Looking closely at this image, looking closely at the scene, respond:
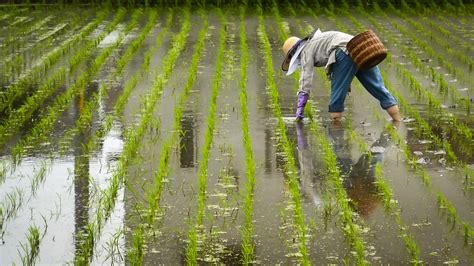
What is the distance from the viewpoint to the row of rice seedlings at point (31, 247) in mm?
5230

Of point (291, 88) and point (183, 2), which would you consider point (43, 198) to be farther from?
point (183, 2)

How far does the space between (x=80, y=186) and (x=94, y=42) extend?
8627 mm

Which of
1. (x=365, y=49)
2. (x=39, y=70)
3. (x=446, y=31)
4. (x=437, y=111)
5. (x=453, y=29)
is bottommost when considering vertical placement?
(x=453, y=29)

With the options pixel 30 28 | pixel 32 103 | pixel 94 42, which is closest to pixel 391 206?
pixel 32 103

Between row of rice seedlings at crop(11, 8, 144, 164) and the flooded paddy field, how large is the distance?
28 millimetres

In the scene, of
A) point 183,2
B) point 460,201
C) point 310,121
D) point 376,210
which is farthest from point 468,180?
Result: point 183,2

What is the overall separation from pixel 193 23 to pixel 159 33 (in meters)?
1.62

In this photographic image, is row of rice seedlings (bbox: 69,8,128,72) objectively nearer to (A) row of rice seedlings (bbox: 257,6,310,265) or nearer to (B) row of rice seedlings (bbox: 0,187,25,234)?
(A) row of rice seedlings (bbox: 257,6,310,265)

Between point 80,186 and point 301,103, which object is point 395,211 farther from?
point 301,103

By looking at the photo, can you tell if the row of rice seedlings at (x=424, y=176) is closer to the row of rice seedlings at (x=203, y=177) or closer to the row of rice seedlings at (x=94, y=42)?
the row of rice seedlings at (x=203, y=177)

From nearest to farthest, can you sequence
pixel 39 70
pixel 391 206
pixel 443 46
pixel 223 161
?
pixel 391 206, pixel 223 161, pixel 39 70, pixel 443 46

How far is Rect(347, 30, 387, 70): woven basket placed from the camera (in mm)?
8797

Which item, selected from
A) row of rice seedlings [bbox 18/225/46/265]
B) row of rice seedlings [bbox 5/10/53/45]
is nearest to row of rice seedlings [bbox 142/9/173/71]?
row of rice seedlings [bbox 5/10/53/45]

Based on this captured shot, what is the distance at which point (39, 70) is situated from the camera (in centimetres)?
1257
